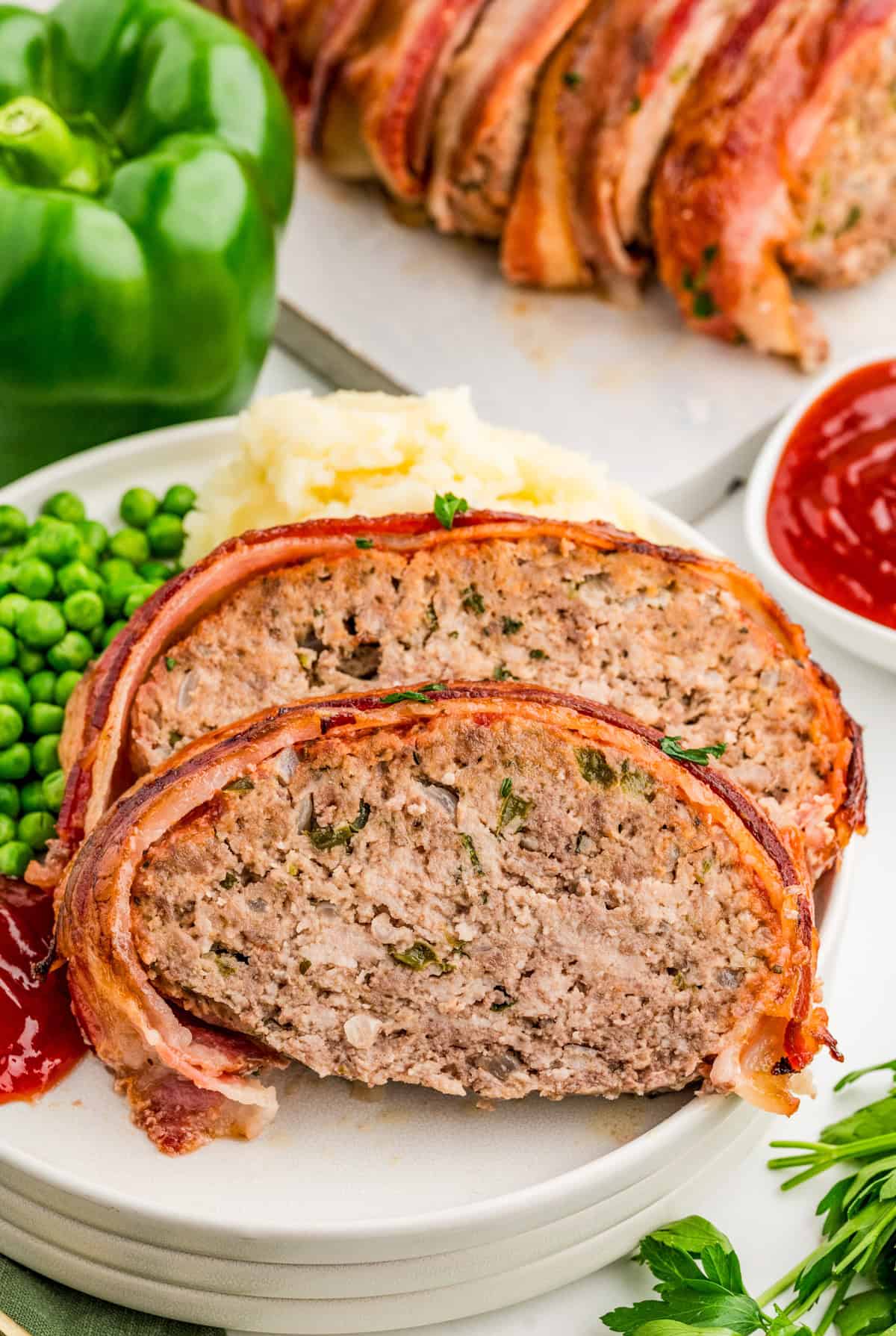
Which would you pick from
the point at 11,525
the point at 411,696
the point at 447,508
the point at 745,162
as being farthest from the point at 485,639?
the point at 745,162

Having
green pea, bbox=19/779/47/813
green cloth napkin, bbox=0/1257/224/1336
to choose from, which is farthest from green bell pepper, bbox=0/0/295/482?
green cloth napkin, bbox=0/1257/224/1336

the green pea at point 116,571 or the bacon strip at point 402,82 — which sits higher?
the bacon strip at point 402,82

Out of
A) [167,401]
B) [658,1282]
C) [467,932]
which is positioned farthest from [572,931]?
[167,401]

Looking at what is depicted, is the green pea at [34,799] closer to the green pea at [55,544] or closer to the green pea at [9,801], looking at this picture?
the green pea at [9,801]

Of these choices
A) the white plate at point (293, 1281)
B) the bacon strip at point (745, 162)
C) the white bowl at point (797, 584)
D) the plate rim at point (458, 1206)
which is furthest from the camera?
the bacon strip at point (745, 162)

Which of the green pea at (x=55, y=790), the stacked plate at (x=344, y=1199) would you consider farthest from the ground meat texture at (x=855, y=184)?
the stacked plate at (x=344, y=1199)

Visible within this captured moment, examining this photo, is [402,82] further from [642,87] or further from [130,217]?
[130,217]

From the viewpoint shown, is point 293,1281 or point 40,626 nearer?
point 293,1281
